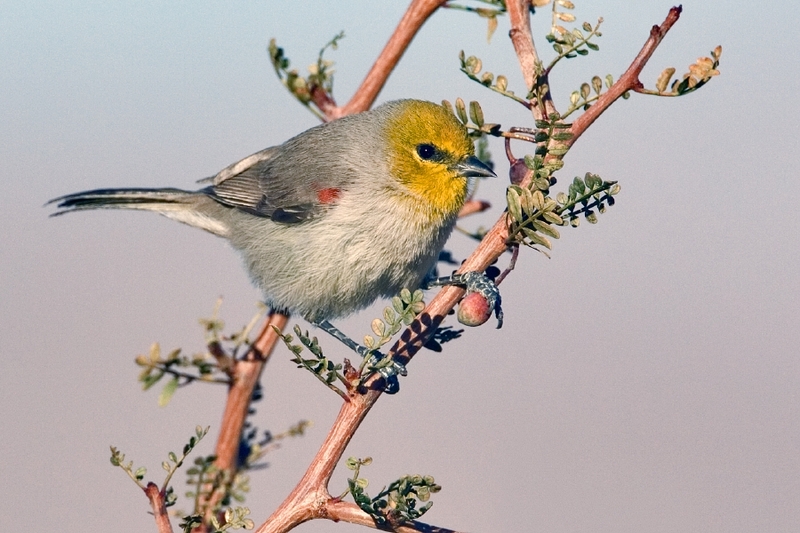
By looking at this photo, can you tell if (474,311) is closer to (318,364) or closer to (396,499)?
(318,364)

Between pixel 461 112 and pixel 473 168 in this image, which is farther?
pixel 473 168

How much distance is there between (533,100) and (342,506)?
1.04 m

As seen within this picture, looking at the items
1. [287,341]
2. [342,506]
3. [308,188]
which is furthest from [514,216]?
[308,188]

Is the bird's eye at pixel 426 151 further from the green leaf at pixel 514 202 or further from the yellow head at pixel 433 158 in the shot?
the green leaf at pixel 514 202

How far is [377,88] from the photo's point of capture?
108 inches

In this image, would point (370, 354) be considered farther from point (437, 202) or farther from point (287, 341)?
point (437, 202)

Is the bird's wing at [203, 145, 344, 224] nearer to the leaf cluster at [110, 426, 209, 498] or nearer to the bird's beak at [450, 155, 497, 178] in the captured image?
the bird's beak at [450, 155, 497, 178]

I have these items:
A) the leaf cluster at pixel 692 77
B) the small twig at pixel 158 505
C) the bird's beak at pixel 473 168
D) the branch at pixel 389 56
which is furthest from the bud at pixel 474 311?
the branch at pixel 389 56

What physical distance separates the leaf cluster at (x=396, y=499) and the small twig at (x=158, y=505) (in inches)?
16.5

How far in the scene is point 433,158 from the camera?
2949 millimetres

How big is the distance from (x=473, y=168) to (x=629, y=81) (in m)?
1.15

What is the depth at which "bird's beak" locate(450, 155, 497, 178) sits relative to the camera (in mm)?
2789

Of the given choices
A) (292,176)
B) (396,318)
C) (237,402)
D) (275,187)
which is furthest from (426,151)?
(396,318)

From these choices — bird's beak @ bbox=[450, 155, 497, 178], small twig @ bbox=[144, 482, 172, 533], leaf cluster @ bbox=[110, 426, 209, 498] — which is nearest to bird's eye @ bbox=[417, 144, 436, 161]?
bird's beak @ bbox=[450, 155, 497, 178]
